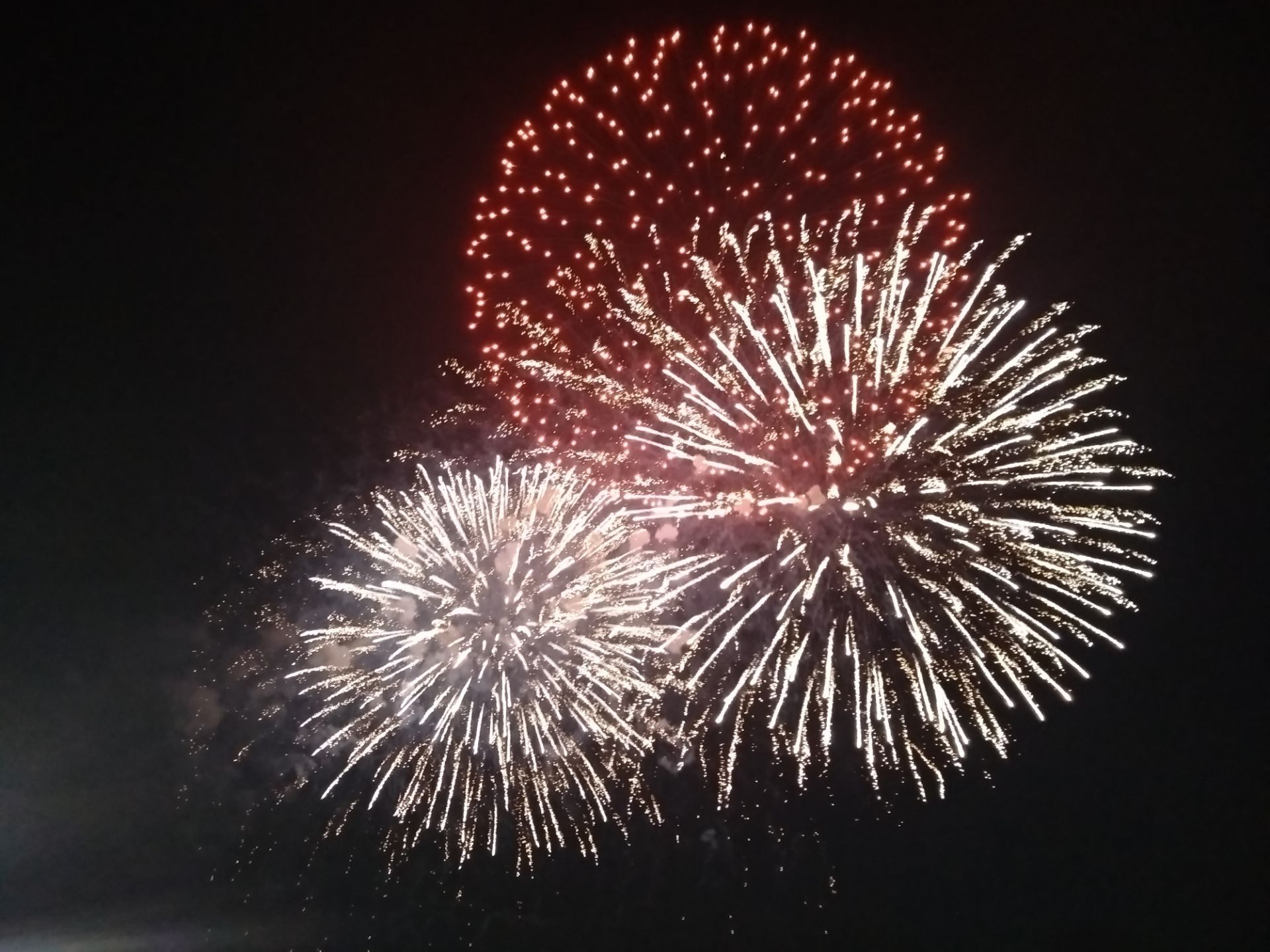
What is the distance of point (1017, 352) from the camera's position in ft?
24.6

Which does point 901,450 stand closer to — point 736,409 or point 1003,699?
point 736,409

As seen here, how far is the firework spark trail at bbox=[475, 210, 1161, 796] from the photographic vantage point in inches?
294

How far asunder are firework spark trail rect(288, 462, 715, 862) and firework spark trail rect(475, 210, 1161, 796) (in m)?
0.78

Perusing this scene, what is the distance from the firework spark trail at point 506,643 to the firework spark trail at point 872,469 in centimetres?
78

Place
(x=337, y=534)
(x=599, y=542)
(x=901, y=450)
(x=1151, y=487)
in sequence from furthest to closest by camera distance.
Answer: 1. (x=337, y=534)
2. (x=599, y=542)
3. (x=1151, y=487)
4. (x=901, y=450)

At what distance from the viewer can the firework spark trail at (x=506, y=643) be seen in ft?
27.6

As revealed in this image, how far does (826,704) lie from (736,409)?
2623 mm

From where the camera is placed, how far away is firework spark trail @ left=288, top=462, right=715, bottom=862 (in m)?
8.42

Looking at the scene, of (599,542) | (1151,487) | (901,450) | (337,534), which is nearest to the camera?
(901,450)

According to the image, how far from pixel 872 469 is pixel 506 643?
3525 mm

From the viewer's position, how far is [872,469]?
7.45 metres

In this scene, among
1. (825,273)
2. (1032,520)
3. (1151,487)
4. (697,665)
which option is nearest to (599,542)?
(697,665)

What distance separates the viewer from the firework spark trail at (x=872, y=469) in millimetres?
7473

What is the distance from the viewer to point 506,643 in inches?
332
